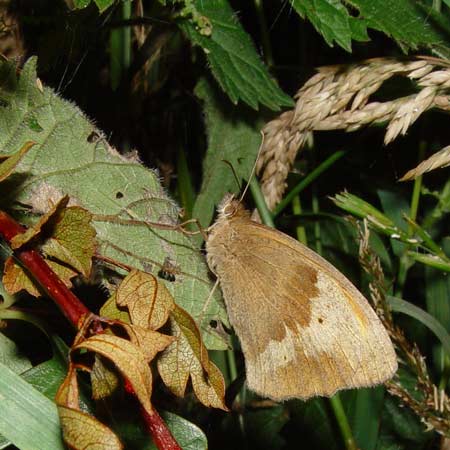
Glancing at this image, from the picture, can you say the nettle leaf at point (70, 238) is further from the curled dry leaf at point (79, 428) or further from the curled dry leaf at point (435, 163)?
the curled dry leaf at point (435, 163)

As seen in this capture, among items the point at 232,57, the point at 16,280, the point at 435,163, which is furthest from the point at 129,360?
the point at 232,57

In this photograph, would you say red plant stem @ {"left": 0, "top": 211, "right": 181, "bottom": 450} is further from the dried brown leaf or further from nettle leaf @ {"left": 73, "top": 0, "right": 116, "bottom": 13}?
nettle leaf @ {"left": 73, "top": 0, "right": 116, "bottom": 13}

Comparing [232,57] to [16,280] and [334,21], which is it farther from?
→ [16,280]

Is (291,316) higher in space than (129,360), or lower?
lower

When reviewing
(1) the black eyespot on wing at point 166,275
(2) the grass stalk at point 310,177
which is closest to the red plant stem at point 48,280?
(1) the black eyespot on wing at point 166,275

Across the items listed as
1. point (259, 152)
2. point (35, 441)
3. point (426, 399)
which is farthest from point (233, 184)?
point (35, 441)

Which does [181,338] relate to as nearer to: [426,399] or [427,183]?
[426,399]

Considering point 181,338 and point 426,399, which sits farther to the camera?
point 426,399
